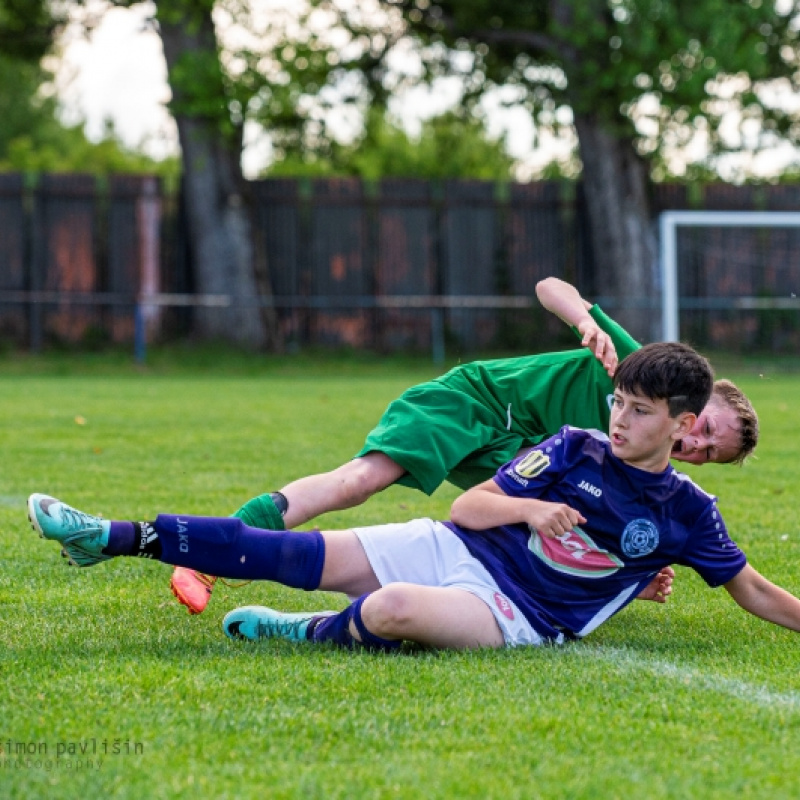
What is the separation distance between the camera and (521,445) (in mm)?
4820

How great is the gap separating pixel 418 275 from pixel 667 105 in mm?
5103

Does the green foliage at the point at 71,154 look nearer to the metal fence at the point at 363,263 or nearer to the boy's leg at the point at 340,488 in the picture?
the metal fence at the point at 363,263

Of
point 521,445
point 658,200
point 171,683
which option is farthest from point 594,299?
point 171,683

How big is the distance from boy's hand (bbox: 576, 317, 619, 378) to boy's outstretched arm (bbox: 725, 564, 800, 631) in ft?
2.46

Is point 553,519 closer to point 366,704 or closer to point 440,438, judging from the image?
point 366,704

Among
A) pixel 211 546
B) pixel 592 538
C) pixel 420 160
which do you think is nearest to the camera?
pixel 211 546

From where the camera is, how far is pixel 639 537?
3.85m

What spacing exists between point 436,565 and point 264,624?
54 centimetres

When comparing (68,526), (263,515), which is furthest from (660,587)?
(68,526)

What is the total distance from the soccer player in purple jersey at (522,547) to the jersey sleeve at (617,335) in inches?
26.9

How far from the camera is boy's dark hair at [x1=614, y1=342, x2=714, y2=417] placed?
3.72m

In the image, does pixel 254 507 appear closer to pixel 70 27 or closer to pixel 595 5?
pixel 595 5

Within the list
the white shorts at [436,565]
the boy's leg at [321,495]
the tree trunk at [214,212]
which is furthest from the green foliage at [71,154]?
the white shorts at [436,565]

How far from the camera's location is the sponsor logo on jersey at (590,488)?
3.85 m
